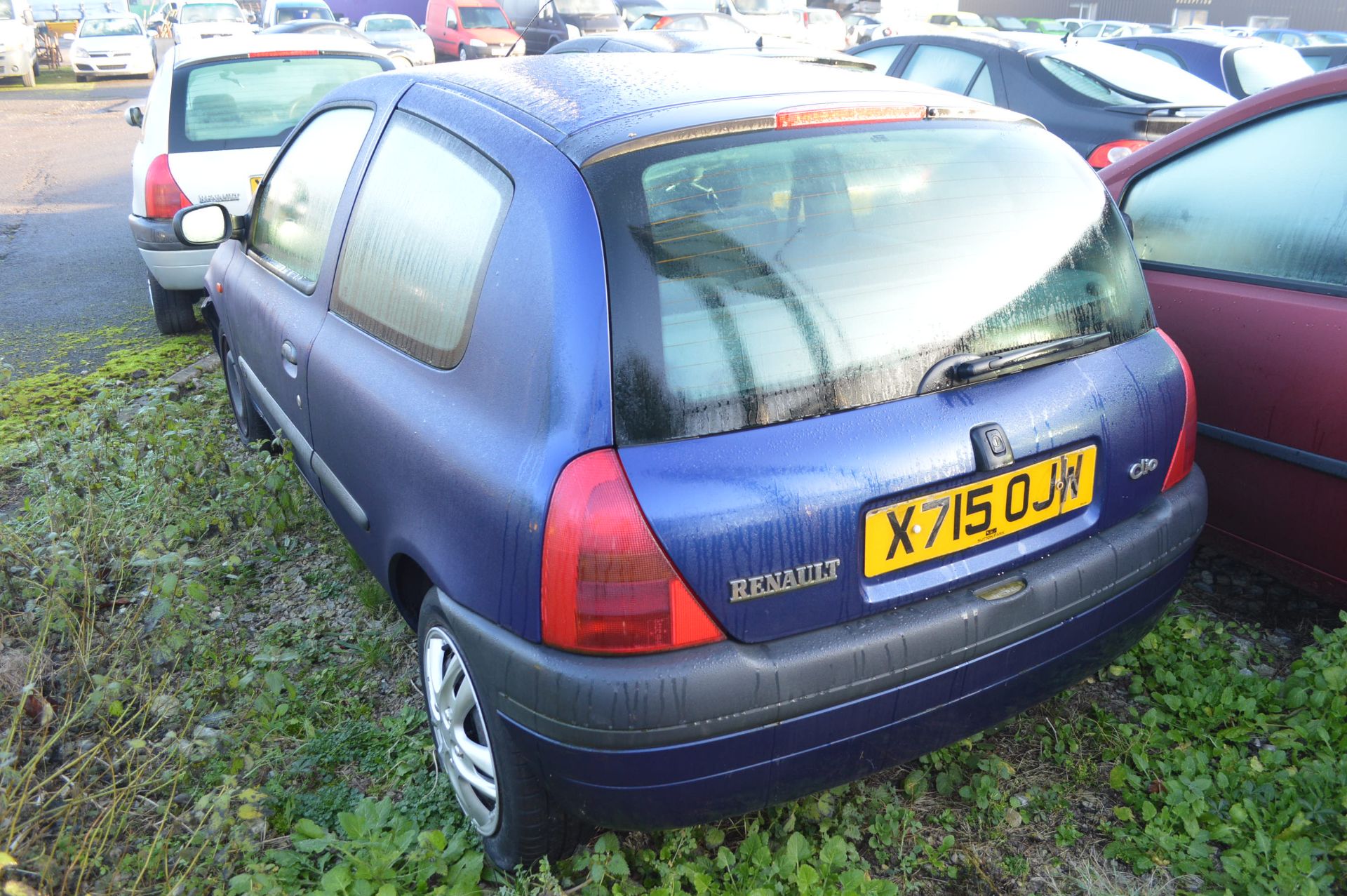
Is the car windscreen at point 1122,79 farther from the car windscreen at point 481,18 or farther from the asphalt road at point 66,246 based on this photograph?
the car windscreen at point 481,18

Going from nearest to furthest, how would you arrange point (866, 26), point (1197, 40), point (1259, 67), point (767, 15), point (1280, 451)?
point (1280, 451) < point (1259, 67) < point (1197, 40) < point (767, 15) < point (866, 26)

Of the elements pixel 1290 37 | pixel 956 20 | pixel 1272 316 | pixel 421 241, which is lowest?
pixel 1272 316

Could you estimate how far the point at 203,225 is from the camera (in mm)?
3639

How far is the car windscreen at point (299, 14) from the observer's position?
22.6 m

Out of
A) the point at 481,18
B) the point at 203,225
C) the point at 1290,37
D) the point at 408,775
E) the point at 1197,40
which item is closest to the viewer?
the point at 408,775

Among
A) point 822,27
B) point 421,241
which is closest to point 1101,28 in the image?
Answer: point 822,27

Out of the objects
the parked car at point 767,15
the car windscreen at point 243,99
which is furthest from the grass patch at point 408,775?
the parked car at point 767,15

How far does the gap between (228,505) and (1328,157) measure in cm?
378

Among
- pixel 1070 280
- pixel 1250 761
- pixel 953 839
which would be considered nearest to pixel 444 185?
pixel 1070 280

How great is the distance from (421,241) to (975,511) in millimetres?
1382

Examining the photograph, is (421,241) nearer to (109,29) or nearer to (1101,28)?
(109,29)

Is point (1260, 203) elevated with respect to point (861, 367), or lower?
elevated

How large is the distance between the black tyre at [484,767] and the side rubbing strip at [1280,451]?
2.04 meters

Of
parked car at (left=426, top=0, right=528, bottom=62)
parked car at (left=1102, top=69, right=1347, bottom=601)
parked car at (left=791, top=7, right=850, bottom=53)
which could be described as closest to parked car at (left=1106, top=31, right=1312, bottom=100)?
parked car at (left=1102, top=69, right=1347, bottom=601)
